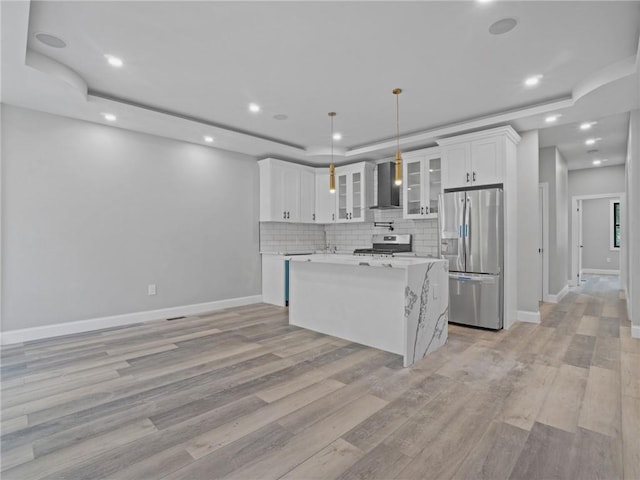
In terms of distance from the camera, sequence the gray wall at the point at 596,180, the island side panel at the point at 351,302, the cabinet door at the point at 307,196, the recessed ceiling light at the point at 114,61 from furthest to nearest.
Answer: the gray wall at the point at 596,180, the cabinet door at the point at 307,196, the island side panel at the point at 351,302, the recessed ceiling light at the point at 114,61

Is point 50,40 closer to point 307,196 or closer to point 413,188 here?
point 307,196

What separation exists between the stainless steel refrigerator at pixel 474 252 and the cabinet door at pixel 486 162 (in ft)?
0.73

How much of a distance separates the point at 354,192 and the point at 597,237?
819 centimetres

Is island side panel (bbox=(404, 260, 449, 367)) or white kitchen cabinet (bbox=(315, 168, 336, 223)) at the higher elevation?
white kitchen cabinet (bbox=(315, 168, 336, 223))

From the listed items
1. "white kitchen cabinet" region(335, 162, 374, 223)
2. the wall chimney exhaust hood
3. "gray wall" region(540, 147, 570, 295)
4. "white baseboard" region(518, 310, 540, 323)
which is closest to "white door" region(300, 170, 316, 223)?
"white kitchen cabinet" region(335, 162, 374, 223)

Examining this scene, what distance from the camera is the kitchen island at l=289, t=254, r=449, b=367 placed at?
10.4 feet

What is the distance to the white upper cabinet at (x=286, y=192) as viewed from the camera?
590 centimetres

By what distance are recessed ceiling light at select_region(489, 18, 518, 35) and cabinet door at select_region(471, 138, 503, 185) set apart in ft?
6.52

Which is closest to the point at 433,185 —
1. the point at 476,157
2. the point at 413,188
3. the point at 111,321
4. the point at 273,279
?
the point at 413,188

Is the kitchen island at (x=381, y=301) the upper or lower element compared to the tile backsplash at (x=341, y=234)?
lower

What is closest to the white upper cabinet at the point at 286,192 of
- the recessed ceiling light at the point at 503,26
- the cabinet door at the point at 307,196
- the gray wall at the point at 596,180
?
the cabinet door at the point at 307,196

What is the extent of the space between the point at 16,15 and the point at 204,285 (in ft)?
12.6

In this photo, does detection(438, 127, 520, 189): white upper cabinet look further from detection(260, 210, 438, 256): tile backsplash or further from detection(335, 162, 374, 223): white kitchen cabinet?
detection(335, 162, 374, 223): white kitchen cabinet

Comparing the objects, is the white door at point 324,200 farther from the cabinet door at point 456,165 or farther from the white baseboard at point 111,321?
the cabinet door at point 456,165
